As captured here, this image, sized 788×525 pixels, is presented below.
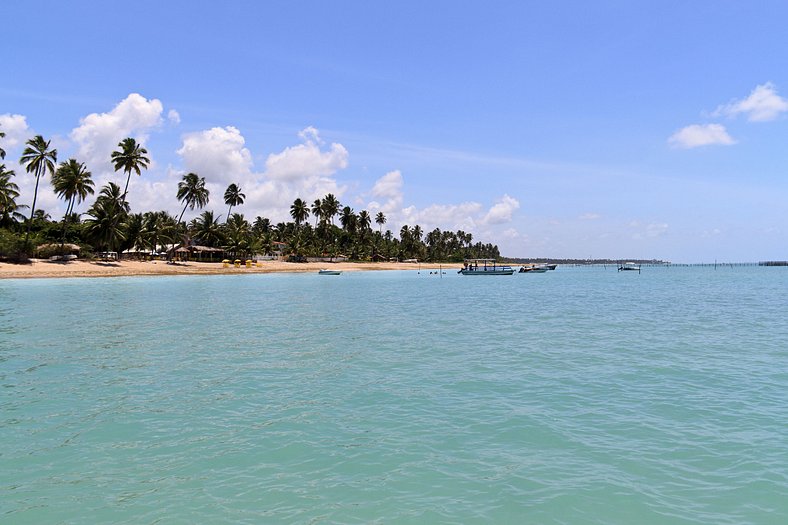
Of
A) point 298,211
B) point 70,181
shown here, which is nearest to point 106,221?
point 70,181

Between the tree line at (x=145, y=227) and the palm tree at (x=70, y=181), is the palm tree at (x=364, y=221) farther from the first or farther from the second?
the palm tree at (x=70, y=181)

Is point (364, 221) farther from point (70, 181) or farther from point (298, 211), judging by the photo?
point (70, 181)

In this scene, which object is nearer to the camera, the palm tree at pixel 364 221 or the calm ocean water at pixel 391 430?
the calm ocean water at pixel 391 430

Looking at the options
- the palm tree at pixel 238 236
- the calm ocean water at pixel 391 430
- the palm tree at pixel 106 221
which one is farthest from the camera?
the palm tree at pixel 238 236

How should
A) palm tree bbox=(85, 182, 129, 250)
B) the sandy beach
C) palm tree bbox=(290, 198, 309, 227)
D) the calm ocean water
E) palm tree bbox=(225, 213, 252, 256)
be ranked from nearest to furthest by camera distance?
1. the calm ocean water
2. the sandy beach
3. palm tree bbox=(85, 182, 129, 250)
4. palm tree bbox=(225, 213, 252, 256)
5. palm tree bbox=(290, 198, 309, 227)

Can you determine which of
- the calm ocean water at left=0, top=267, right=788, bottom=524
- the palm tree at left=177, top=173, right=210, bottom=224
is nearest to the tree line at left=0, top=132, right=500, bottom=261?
the palm tree at left=177, top=173, right=210, bottom=224

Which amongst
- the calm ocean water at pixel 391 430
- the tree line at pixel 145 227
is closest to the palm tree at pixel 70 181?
the tree line at pixel 145 227

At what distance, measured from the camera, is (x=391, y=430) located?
9555mm

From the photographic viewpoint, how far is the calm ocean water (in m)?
6.64

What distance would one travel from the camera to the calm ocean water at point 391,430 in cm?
664

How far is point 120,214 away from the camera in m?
80.9

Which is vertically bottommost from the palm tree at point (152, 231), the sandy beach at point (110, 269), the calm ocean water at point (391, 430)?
the calm ocean water at point (391, 430)

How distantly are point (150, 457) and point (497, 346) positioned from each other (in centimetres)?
1337

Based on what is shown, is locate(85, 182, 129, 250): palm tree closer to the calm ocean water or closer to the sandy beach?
the sandy beach
